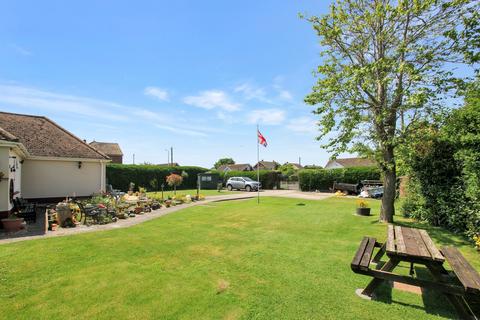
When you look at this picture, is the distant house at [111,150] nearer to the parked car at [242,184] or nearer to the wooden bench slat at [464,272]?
the parked car at [242,184]

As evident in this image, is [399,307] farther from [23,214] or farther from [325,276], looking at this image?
[23,214]

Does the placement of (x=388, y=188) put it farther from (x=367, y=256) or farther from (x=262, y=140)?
(x=262, y=140)

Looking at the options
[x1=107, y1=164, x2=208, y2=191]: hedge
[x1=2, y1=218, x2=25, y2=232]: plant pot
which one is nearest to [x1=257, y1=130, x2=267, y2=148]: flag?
[x1=2, y1=218, x2=25, y2=232]: plant pot

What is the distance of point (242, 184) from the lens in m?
30.2

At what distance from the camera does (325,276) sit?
482cm

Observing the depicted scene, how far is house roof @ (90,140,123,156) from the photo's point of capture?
49.9m

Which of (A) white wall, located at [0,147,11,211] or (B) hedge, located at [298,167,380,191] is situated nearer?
(A) white wall, located at [0,147,11,211]

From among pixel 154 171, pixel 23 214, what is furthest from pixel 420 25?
pixel 154 171

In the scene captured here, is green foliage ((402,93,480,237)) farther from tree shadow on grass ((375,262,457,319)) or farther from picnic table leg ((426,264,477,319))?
picnic table leg ((426,264,477,319))

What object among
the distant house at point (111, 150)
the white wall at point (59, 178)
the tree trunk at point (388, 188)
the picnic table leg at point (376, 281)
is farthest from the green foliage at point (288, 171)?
the picnic table leg at point (376, 281)

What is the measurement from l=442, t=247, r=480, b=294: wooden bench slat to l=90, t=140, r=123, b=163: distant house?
173 feet

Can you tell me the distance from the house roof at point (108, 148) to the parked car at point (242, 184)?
29018 mm

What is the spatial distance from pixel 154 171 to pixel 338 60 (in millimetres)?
24535

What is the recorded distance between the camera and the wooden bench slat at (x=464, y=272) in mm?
3073
